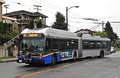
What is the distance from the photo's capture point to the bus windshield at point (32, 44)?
1920 cm

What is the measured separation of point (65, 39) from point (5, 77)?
1086cm

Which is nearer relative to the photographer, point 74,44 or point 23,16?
point 74,44

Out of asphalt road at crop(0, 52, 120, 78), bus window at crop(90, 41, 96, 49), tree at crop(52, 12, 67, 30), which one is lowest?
asphalt road at crop(0, 52, 120, 78)

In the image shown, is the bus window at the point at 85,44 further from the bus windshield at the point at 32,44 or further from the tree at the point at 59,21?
the tree at the point at 59,21

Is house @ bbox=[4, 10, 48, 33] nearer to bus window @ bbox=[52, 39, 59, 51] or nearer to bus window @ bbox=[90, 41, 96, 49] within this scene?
bus window @ bbox=[90, 41, 96, 49]

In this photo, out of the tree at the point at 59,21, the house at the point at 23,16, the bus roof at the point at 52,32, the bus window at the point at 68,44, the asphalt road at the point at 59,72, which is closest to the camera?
the asphalt road at the point at 59,72

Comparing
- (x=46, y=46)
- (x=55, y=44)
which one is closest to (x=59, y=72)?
(x=46, y=46)

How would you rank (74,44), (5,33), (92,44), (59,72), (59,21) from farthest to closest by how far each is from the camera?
(59,21)
(5,33)
(92,44)
(74,44)
(59,72)

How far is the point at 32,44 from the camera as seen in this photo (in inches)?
766

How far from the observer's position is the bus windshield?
63.0 ft

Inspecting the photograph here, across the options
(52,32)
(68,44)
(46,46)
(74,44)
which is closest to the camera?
(46,46)

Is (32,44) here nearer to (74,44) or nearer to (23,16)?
(74,44)

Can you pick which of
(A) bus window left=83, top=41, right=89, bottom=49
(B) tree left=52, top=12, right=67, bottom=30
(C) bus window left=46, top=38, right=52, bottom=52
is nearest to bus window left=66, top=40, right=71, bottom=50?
(C) bus window left=46, top=38, right=52, bottom=52

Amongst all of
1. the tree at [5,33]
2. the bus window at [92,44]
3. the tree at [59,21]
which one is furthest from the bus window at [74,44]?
→ the tree at [59,21]
